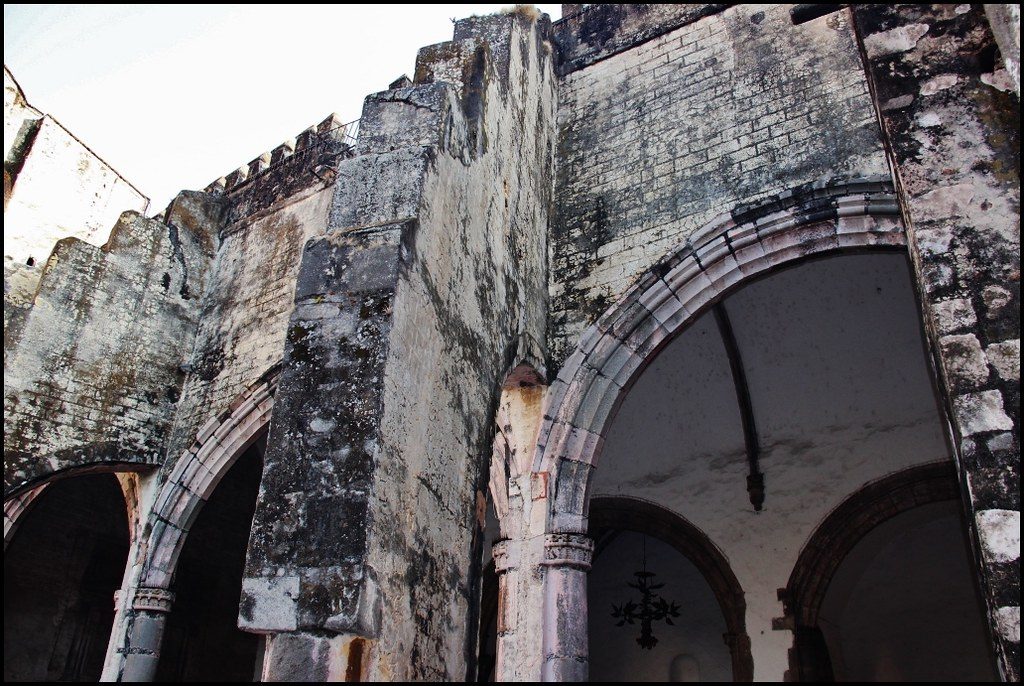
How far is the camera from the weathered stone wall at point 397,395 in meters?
2.57

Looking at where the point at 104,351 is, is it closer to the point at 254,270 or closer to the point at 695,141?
the point at 254,270

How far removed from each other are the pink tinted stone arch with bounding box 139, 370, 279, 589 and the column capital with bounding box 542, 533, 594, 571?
284cm

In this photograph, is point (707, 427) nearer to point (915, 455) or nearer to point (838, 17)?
point (915, 455)

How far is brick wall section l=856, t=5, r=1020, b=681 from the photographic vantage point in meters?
2.32

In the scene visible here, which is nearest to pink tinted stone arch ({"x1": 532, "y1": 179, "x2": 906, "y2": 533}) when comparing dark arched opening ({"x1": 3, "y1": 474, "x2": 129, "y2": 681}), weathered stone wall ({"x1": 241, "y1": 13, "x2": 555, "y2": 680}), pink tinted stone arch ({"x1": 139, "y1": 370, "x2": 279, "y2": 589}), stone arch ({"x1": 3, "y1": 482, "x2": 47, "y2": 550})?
weathered stone wall ({"x1": 241, "y1": 13, "x2": 555, "y2": 680})

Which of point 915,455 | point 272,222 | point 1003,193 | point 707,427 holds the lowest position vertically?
point 1003,193

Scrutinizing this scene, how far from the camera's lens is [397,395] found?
2.96 meters

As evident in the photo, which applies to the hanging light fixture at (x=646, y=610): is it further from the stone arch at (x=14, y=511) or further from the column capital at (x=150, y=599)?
the stone arch at (x=14, y=511)

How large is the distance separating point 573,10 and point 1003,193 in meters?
4.76

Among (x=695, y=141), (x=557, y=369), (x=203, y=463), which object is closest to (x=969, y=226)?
(x=557, y=369)

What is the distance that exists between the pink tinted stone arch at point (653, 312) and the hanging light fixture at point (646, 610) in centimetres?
392

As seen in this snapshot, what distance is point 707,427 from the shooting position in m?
7.83

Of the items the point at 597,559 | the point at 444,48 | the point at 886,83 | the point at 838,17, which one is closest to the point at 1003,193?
the point at 886,83

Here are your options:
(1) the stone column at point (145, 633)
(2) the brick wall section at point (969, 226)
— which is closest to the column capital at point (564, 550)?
(2) the brick wall section at point (969, 226)
